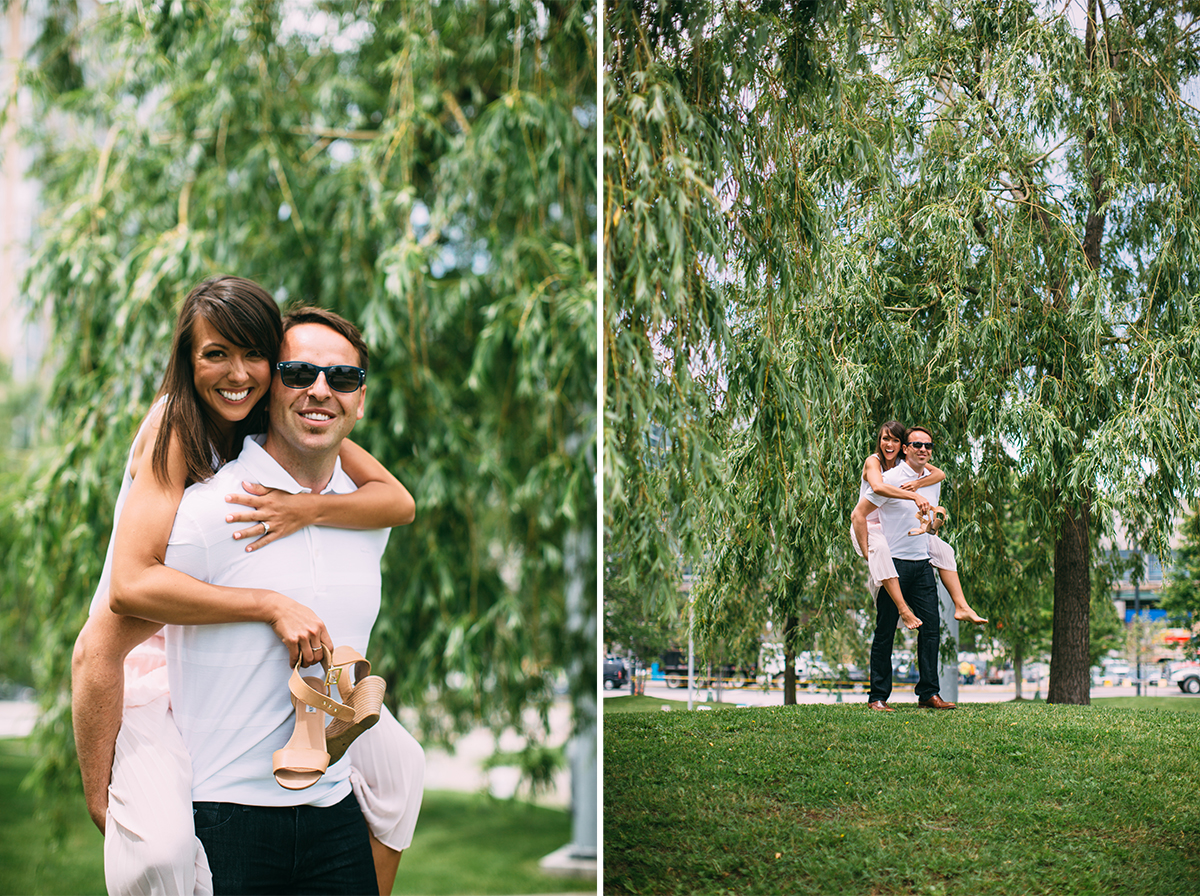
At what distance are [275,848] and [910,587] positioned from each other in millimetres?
1235

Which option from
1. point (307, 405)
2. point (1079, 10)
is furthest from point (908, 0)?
point (307, 405)

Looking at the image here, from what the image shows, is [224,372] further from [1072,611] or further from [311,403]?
[1072,611]

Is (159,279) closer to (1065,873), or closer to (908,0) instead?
(908,0)

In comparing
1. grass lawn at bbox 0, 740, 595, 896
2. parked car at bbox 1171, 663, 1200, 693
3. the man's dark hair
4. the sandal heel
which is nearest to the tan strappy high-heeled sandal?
the sandal heel

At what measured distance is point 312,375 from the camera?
1391mm

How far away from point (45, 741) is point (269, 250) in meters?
1.67

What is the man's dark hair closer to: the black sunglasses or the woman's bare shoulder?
the black sunglasses

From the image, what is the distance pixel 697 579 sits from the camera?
1.94m

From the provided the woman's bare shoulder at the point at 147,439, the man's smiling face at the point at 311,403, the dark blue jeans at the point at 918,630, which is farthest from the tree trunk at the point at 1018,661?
the woman's bare shoulder at the point at 147,439

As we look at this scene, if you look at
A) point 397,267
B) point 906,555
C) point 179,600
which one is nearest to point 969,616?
point 906,555

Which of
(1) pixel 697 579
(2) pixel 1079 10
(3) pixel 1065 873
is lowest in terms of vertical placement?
(3) pixel 1065 873

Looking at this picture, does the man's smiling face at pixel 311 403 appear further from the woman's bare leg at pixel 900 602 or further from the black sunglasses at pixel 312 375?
the woman's bare leg at pixel 900 602

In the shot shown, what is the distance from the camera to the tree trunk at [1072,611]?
178 cm

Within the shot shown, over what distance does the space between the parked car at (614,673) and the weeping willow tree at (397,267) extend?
28.5 inches
